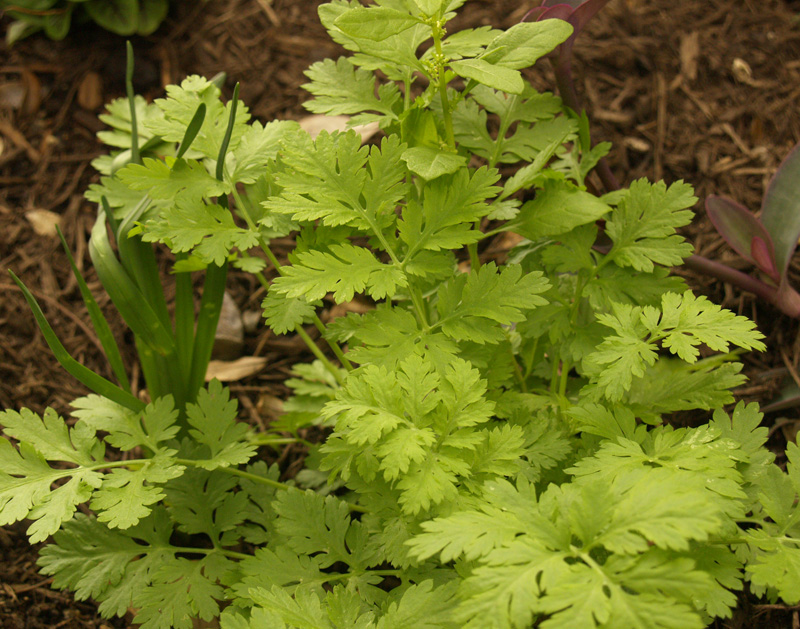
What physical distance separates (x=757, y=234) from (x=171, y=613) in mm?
1688

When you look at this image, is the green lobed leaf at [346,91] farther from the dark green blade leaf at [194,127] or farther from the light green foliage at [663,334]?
the light green foliage at [663,334]

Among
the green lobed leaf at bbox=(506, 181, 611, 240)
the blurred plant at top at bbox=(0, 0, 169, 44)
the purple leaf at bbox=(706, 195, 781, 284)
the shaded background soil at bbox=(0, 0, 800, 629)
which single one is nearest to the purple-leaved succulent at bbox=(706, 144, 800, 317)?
the purple leaf at bbox=(706, 195, 781, 284)

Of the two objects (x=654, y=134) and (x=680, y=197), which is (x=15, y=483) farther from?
(x=654, y=134)

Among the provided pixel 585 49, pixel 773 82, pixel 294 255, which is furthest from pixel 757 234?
pixel 294 255

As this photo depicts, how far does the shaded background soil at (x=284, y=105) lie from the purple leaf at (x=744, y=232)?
0.78ft

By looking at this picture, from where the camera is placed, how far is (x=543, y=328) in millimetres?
1425

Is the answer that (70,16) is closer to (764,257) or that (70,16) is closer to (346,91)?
(346,91)

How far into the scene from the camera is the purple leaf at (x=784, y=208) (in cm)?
171

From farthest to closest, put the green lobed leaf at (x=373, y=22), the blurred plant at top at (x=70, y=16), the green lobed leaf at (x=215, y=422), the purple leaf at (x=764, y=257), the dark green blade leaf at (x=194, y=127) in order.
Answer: the blurred plant at top at (x=70, y=16) < the purple leaf at (x=764, y=257) < the green lobed leaf at (x=215, y=422) < the dark green blade leaf at (x=194, y=127) < the green lobed leaf at (x=373, y=22)

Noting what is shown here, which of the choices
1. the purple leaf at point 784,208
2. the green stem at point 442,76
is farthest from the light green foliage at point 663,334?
the purple leaf at point 784,208

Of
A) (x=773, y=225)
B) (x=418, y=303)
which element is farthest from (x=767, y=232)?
(x=418, y=303)

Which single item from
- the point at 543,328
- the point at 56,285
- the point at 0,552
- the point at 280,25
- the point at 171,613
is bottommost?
the point at 0,552

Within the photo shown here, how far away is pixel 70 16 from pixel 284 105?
0.85 meters

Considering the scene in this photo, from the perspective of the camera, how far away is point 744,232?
5.74 ft
